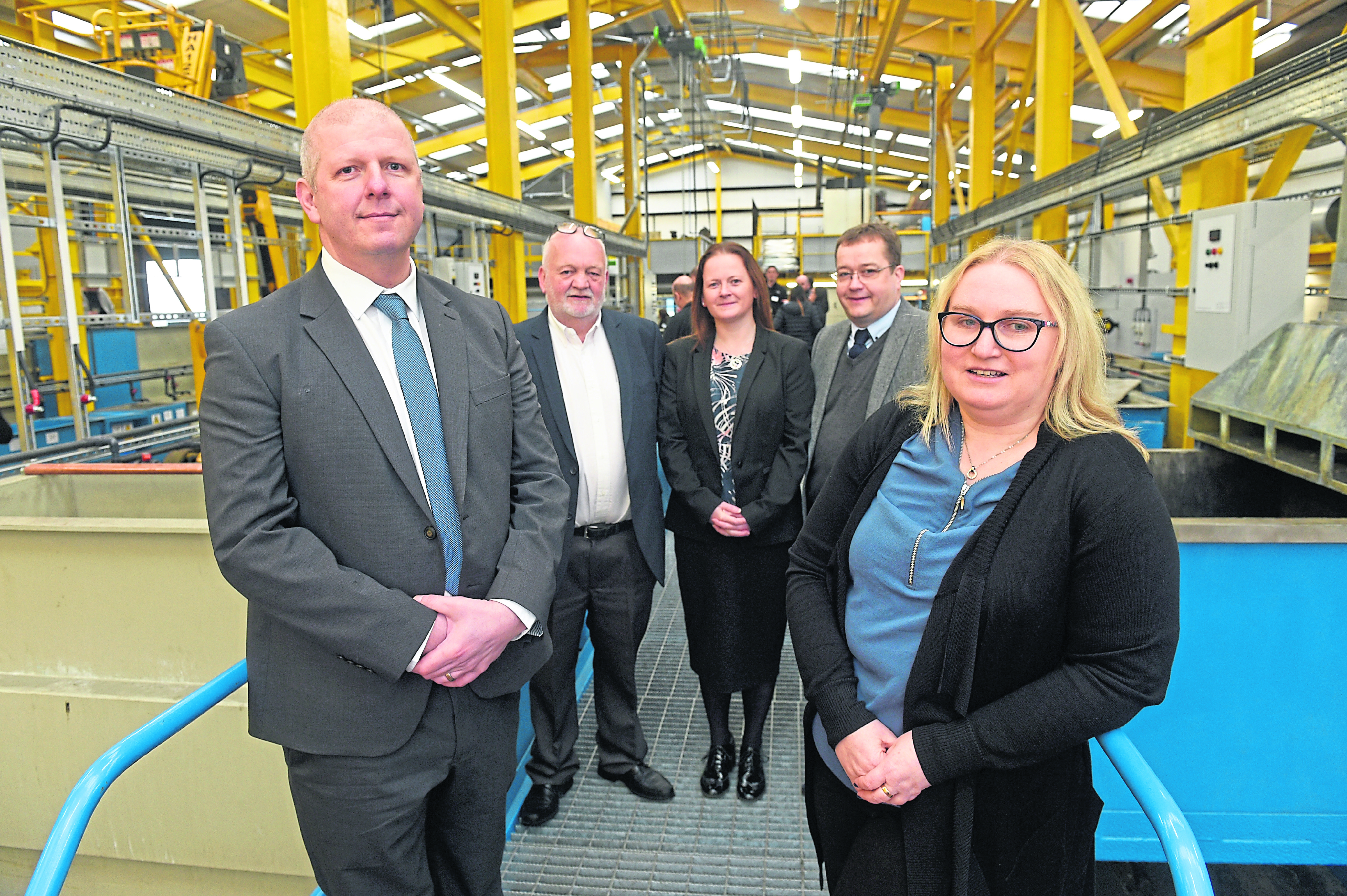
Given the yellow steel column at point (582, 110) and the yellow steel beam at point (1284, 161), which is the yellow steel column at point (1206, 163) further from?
the yellow steel column at point (582, 110)

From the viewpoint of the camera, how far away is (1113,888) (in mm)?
2193

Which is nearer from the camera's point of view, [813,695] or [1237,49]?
[813,695]

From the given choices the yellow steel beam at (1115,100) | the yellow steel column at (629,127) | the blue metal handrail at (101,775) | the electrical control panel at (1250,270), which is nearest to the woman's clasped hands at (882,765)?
the blue metal handrail at (101,775)

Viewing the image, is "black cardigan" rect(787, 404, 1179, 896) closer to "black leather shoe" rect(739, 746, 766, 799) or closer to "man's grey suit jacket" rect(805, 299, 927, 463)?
"man's grey suit jacket" rect(805, 299, 927, 463)

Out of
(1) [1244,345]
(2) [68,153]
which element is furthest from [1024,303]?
(2) [68,153]

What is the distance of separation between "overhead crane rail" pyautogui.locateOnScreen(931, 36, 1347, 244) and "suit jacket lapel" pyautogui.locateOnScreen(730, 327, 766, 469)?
2.33 m

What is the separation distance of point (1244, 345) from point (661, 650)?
3006 millimetres

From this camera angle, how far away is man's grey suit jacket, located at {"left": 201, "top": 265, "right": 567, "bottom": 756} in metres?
1.20

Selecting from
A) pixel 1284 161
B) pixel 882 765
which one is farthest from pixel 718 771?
pixel 1284 161

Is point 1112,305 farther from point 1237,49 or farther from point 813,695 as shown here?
point 813,695

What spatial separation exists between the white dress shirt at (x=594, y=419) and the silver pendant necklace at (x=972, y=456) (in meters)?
1.18

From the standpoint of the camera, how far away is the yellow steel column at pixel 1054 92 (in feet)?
21.5

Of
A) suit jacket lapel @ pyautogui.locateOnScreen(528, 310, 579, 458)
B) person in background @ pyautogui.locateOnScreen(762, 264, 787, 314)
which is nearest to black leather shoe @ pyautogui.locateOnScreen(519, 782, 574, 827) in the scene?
suit jacket lapel @ pyautogui.locateOnScreen(528, 310, 579, 458)

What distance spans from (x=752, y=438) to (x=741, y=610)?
51cm
